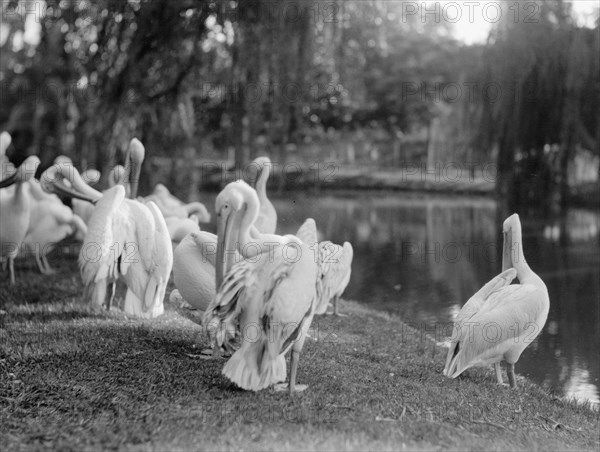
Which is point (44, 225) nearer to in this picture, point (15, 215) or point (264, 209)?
point (15, 215)

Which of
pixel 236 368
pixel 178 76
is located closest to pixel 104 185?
pixel 178 76

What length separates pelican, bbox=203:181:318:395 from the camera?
4.26 metres

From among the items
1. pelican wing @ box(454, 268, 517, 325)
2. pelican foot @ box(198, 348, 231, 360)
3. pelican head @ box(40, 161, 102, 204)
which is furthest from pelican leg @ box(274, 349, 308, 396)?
pelican head @ box(40, 161, 102, 204)

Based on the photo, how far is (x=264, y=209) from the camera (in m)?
8.25

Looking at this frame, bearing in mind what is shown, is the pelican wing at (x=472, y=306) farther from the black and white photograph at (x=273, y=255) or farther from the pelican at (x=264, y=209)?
the pelican at (x=264, y=209)

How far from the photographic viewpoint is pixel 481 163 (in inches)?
773

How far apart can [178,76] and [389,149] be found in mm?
26574

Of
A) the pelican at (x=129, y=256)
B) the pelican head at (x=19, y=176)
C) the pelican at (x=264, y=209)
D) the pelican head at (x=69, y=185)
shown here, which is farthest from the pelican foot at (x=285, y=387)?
the pelican head at (x=19, y=176)

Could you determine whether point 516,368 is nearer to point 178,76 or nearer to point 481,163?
point 178,76

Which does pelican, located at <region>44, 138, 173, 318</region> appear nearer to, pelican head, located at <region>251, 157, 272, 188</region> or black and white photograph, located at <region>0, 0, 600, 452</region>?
black and white photograph, located at <region>0, 0, 600, 452</region>

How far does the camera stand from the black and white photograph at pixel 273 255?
4195 mm

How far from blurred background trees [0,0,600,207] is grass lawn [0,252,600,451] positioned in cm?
524

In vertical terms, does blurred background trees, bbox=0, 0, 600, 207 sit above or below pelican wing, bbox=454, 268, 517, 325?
above

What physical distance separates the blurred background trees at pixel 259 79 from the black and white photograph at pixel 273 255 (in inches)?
1.7
